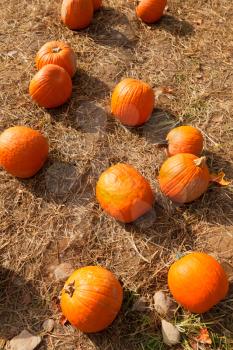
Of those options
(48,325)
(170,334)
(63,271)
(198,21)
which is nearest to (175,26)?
(198,21)

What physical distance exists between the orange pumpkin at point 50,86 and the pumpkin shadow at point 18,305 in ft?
6.58

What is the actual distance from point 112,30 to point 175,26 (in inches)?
37.1

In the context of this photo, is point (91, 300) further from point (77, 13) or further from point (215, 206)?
point (77, 13)

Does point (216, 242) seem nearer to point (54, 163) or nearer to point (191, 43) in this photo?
point (54, 163)

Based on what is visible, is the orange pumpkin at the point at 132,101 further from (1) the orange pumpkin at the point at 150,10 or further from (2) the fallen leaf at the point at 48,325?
(2) the fallen leaf at the point at 48,325

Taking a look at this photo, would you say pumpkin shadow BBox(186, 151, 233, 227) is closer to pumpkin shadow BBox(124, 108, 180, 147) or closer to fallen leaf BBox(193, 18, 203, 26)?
pumpkin shadow BBox(124, 108, 180, 147)

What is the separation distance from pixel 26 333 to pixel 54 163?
180 cm

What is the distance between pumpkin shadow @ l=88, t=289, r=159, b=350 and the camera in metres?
3.32

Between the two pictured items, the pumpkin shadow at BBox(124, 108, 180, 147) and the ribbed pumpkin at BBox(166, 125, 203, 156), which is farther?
the pumpkin shadow at BBox(124, 108, 180, 147)

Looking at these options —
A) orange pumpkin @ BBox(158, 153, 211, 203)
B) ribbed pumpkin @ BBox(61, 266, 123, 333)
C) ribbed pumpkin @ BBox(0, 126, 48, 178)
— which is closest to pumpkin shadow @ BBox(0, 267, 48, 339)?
ribbed pumpkin @ BBox(61, 266, 123, 333)

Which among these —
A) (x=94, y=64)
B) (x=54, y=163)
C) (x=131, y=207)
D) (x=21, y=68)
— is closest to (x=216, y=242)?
(x=131, y=207)

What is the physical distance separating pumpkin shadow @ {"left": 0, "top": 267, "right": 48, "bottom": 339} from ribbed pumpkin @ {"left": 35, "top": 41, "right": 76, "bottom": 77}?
2550 mm

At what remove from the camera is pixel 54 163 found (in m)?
4.38

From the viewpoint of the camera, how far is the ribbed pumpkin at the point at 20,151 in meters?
3.96
